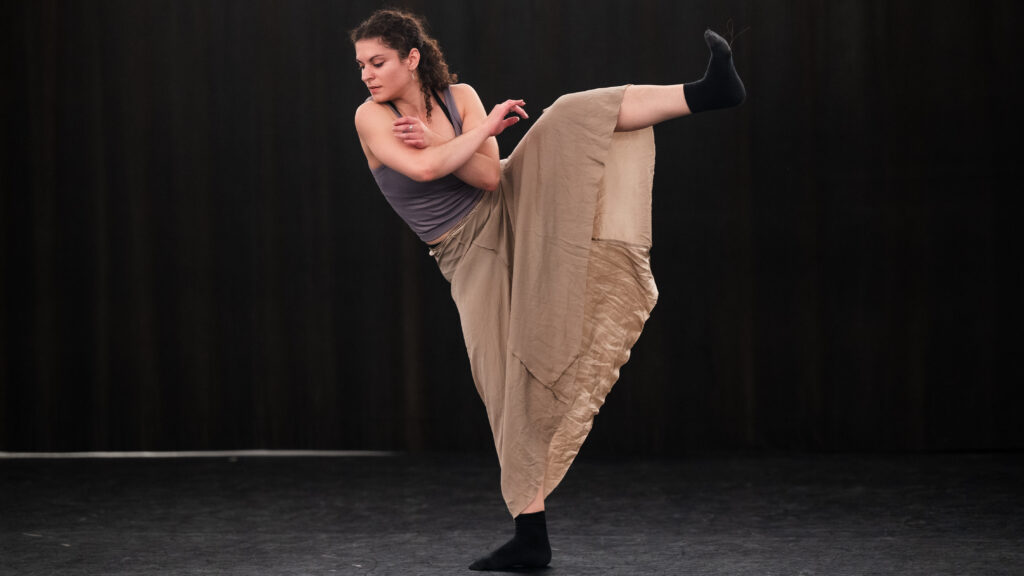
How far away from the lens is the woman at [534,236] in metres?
2.10

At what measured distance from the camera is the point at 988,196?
353 centimetres

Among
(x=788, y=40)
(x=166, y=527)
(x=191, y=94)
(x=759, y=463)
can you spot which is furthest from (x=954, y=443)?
(x=191, y=94)

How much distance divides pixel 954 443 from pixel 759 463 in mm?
684

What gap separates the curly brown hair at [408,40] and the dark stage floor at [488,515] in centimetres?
95

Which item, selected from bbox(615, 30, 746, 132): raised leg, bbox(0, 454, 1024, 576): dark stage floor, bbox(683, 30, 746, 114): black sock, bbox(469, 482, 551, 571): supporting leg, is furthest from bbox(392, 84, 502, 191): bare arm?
bbox(0, 454, 1024, 576): dark stage floor

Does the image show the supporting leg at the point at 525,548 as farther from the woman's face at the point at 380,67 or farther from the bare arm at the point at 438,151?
the woman's face at the point at 380,67

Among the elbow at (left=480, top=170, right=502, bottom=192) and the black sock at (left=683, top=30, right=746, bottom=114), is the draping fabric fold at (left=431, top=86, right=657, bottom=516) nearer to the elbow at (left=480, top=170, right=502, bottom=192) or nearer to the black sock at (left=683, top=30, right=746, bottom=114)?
the elbow at (left=480, top=170, right=502, bottom=192)

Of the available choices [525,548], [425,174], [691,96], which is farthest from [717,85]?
[525,548]

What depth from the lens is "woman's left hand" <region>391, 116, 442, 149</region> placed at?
2.03 metres

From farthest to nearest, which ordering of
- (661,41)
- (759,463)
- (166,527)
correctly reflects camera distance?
1. (661,41)
2. (759,463)
3. (166,527)

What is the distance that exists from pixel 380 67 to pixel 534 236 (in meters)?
0.43

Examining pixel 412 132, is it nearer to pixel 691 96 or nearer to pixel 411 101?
pixel 411 101

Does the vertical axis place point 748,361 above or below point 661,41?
below

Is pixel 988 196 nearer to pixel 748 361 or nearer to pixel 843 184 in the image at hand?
pixel 843 184
